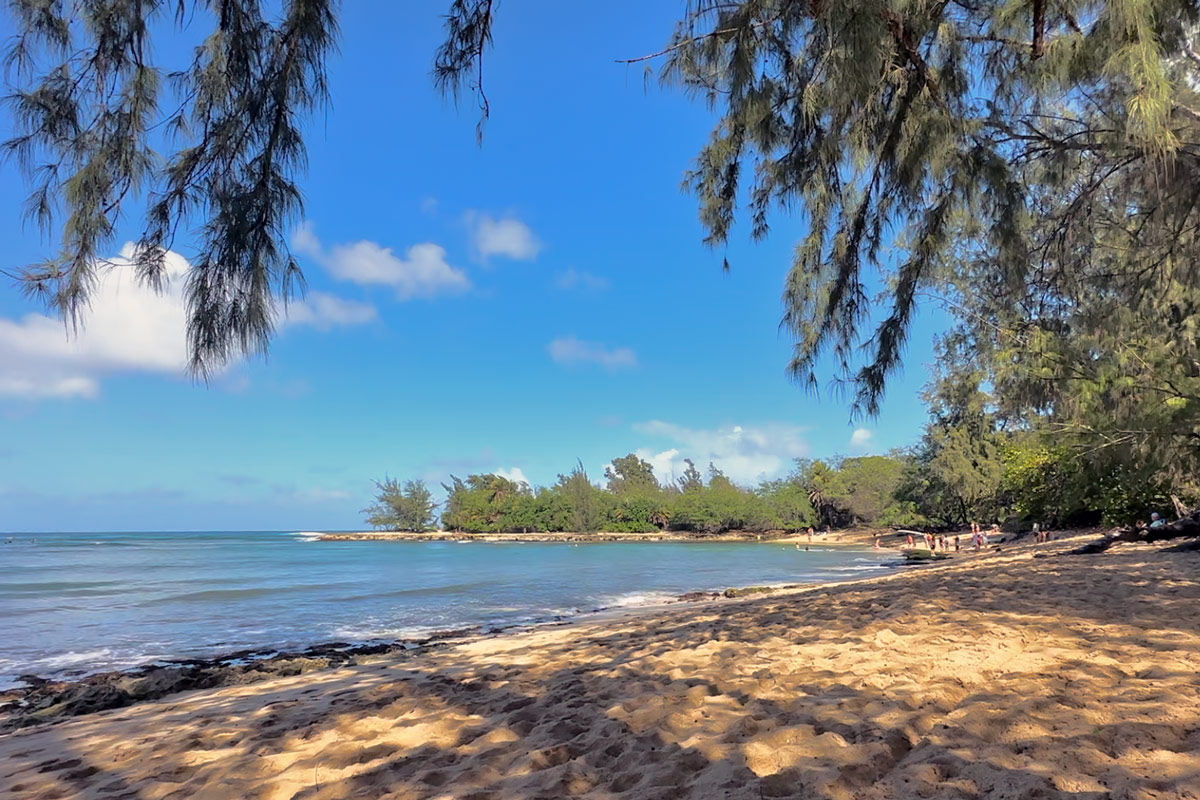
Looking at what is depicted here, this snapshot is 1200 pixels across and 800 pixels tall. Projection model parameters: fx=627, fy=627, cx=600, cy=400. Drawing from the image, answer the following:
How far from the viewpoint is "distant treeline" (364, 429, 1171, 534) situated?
1802cm

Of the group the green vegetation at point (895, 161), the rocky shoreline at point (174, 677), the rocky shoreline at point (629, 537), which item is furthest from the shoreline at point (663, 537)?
the rocky shoreline at point (174, 677)

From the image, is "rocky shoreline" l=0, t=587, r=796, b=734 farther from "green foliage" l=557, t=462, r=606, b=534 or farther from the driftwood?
"green foliage" l=557, t=462, r=606, b=534

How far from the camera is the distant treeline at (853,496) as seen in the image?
18.0 meters

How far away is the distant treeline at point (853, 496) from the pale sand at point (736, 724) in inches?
351

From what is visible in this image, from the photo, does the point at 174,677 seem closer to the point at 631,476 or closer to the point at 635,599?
the point at 635,599

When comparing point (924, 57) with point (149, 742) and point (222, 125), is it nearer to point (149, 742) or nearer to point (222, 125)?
point (222, 125)

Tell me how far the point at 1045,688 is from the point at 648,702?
5.77 ft

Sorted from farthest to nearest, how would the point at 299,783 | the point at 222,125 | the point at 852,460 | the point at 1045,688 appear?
the point at 852,460 < the point at 222,125 < the point at 1045,688 < the point at 299,783

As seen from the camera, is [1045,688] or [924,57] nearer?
[1045,688]

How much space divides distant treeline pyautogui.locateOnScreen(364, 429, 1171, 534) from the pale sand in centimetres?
892

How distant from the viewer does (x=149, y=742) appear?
3389mm

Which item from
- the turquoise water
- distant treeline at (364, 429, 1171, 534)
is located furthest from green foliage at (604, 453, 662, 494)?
the turquoise water

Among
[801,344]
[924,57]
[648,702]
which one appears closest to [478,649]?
[648,702]

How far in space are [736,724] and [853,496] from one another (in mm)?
47594
